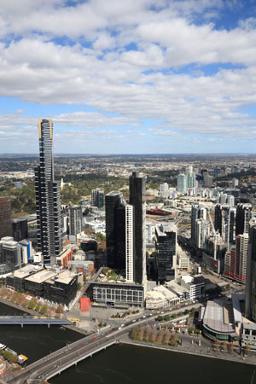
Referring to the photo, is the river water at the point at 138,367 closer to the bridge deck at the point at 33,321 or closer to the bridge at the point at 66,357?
the bridge at the point at 66,357

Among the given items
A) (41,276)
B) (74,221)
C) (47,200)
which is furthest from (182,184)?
(41,276)

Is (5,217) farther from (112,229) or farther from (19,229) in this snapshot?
(112,229)

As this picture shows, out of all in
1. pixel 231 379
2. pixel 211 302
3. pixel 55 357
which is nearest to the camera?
pixel 231 379

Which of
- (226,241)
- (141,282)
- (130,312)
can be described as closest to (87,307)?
(130,312)

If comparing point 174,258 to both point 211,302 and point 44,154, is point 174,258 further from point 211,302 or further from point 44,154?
point 44,154

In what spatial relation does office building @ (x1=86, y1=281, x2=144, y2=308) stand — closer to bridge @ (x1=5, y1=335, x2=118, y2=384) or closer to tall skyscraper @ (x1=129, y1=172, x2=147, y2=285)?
tall skyscraper @ (x1=129, y1=172, x2=147, y2=285)

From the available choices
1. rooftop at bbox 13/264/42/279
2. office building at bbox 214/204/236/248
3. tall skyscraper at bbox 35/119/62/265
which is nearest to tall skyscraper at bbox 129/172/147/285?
tall skyscraper at bbox 35/119/62/265

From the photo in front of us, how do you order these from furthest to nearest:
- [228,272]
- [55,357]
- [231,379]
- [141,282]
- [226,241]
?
[226,241] < [228,272] < [141,282] < [55,357] < [231,379]

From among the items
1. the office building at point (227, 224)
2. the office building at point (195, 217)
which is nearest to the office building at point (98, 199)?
the office building at point (195, 217)
